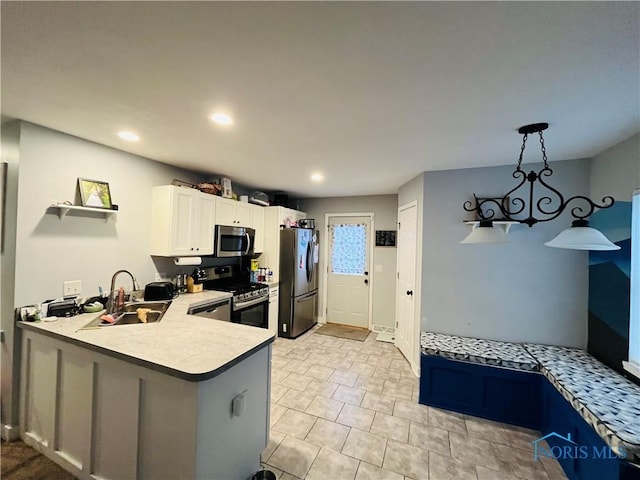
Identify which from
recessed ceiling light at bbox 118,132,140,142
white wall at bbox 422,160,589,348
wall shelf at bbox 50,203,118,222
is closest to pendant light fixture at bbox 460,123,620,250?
white wall at bbox 422,160,589,348

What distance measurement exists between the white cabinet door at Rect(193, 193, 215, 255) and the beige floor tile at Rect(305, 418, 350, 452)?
89.1 inches

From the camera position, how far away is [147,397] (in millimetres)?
1392

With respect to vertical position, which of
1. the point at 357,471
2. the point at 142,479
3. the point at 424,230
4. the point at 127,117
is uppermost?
the point at 127,117

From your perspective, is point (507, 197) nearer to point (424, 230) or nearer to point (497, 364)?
point (424, 230)

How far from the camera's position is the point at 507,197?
2746 millimetres

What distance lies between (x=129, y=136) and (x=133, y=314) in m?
1.55

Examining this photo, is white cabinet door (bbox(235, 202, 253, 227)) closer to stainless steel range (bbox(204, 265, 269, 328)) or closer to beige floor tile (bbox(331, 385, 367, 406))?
stainless steel range (bbox(204, 265, 269, 328))

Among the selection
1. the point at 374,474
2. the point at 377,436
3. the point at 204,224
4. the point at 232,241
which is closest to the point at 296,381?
the point at 377,436

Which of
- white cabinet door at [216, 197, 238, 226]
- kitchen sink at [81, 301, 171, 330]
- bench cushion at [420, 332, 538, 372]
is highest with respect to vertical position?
white cabinet door at [216, 197, 238, 226]

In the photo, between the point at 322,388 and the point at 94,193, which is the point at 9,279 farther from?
the point at 322,388

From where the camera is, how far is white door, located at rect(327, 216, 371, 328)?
4.89 m

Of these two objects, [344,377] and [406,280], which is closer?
[344,377]

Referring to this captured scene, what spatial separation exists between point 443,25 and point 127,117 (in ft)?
6.73

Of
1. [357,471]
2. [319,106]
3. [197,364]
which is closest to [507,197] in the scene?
[319,106]
